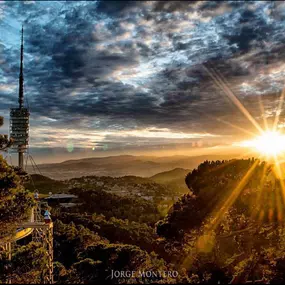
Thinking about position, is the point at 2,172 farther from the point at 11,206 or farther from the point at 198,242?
the point at 198,242

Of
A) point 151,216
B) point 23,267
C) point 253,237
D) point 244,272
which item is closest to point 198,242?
point 253,237

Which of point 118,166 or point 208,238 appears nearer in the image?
point 208,238

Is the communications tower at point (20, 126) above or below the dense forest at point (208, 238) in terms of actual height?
above

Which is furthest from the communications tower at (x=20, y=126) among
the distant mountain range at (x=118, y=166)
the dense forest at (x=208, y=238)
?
the distant mountain range at (x=118, y=166)

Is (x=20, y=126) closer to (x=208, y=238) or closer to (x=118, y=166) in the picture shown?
(x=208, y=238)

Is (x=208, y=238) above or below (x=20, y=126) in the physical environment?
below

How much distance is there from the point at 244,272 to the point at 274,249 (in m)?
4.03

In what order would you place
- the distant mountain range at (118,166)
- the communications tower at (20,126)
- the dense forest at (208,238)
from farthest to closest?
the distant mountain range at (118,166)
the communications tower at (20,126)
the dense forest at (208,238)

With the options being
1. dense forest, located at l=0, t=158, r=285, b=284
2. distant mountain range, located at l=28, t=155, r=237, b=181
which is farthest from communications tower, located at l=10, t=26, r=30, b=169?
distant mountain range, located at l=28, t=155, r=237, b=181

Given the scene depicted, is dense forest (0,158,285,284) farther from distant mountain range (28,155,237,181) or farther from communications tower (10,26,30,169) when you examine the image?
distant mountain range (28,155,237,181)

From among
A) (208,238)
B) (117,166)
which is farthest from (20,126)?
(117,166)

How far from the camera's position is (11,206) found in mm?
10016

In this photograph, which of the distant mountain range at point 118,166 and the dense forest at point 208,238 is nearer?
the dense forest at point 208,238

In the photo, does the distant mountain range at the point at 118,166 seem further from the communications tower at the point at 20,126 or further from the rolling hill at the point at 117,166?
the communications tower at the point at 20,126
